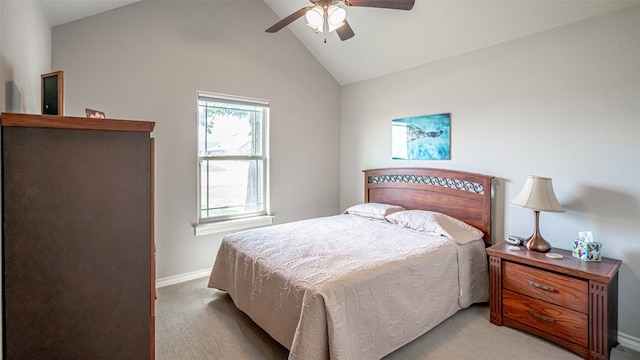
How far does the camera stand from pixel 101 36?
286cm

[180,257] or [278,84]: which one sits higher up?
[278,84]

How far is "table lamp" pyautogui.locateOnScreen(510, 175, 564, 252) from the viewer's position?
242 cm

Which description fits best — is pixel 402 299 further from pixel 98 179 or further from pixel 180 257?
pixel 180 257

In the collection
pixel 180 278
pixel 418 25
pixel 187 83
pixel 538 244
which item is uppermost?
pixel 418 25

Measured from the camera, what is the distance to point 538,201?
243 cm

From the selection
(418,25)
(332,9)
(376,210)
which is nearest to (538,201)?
(376,210)

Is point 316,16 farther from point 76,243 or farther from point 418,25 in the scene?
point 76,243

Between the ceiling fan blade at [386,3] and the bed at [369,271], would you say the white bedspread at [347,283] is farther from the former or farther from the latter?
the ceiling fan blade at [386,3]

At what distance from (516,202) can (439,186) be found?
929mm

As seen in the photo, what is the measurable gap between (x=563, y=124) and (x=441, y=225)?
4.34ft

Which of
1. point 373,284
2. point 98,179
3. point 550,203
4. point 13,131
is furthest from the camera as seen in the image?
point 550,203

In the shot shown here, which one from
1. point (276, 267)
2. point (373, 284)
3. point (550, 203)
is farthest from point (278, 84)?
point (550, 203)

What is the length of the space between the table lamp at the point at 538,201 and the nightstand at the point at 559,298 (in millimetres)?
98

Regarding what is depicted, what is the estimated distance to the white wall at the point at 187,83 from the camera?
287 centimetres
